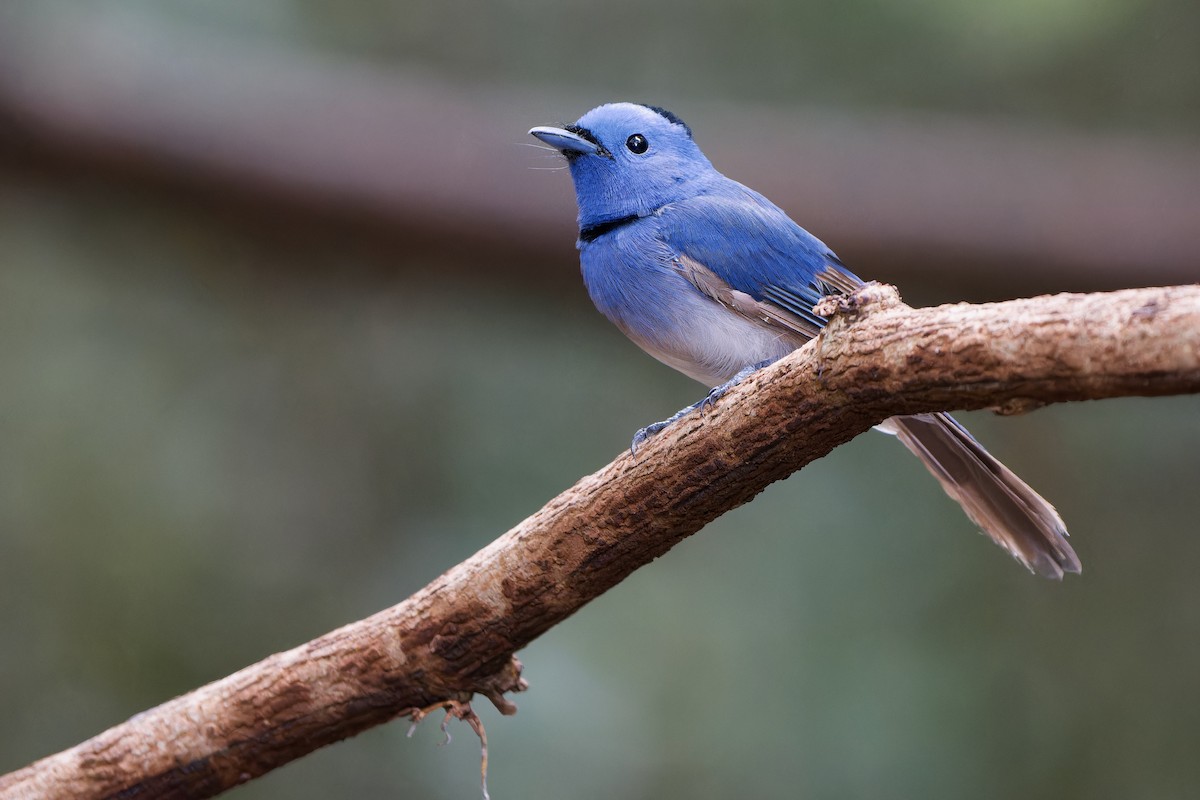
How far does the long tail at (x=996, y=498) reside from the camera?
108 inches

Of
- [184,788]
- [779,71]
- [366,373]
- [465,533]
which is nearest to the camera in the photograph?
[184,788]

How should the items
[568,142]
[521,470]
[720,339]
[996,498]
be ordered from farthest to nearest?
[521,470] → [568,142] → [720,339] → [996,498]

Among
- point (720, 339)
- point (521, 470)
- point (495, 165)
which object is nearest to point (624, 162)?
point (720, 339)

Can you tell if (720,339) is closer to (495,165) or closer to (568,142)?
A: (568,142)

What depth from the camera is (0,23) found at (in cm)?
508

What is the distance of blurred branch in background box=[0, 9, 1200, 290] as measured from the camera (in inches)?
187

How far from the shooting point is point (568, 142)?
3.44m

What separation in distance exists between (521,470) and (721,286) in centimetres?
221

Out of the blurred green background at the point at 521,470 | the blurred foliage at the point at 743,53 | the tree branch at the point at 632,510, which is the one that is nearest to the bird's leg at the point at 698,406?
the tree branch at the point at 632,510

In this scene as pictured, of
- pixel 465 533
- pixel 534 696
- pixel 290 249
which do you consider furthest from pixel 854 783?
pixel 290 249

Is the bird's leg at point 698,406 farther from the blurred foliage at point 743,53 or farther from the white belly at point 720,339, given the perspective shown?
the blurred foliage at point 743,53

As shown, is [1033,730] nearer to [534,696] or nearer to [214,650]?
[534,696]

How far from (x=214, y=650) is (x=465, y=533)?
3.75 ft

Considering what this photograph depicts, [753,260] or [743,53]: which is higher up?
[743,53]
